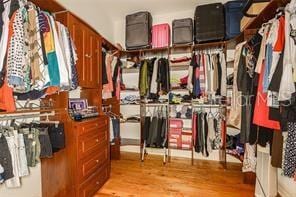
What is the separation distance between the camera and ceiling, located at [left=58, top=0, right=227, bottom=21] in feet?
10.3

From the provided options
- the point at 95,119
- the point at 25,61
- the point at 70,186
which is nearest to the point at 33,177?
the point at 70,186

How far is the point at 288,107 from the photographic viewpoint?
1.20 meters

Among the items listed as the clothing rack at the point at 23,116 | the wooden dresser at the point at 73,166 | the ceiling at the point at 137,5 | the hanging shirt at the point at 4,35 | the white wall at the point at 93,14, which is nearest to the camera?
the hanging shirt at the point at 4,35

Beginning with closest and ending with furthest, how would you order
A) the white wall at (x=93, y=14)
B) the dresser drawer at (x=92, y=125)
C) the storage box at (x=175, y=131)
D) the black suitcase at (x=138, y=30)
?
the dresser drawer at (x=92, y=125), the white wall at (x=93, y=14), the storage box at (x=175, y=131), the black suitcase at (x=138, y=30)

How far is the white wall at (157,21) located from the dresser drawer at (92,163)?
7.40 feet

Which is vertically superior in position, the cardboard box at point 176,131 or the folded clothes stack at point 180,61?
the folded clothes stack at point 180,61

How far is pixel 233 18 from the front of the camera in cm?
296

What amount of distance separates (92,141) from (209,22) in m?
2.44

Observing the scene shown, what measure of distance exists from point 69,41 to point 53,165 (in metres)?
1.20

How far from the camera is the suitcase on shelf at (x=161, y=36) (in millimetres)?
3383

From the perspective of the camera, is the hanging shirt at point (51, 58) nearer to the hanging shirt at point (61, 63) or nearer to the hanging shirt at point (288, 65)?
the hanging shirt at point (61, 63)

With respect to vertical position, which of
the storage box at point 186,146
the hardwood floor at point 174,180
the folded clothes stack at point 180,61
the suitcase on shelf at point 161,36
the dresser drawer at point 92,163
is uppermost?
the suitcase on shelf at point 161,36

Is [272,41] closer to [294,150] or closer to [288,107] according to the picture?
[288,107]

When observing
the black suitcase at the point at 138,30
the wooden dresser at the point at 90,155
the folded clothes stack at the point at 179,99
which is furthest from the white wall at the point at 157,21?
the wooden dresser at the point at 90,155
